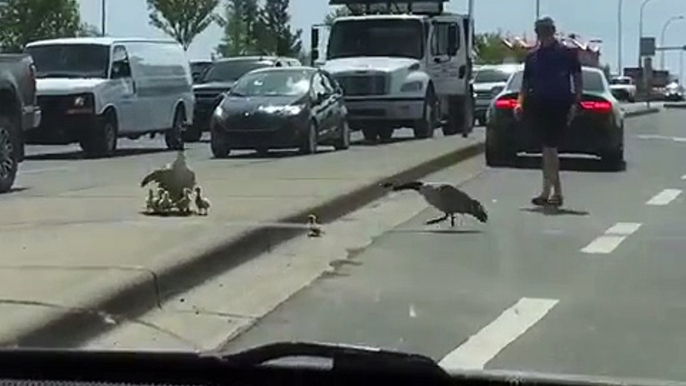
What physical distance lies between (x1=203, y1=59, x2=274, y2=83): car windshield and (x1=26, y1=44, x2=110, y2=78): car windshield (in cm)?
630

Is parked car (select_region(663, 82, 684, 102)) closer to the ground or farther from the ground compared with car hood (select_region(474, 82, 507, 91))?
closer to the ground

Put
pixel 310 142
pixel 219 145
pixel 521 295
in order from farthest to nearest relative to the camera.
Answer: pixel 219 145
pixel 310 142
pixel 521 295

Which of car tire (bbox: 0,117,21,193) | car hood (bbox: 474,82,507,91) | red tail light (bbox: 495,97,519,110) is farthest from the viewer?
car hood (bbox: 474,82,507,91)

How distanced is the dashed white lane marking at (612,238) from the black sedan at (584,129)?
4.84m

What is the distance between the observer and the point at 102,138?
2627cm

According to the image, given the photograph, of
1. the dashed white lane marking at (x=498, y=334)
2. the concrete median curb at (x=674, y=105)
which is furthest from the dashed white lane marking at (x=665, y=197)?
the concrete median curb at (x=674, y=105)

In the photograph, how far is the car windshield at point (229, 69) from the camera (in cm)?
3334

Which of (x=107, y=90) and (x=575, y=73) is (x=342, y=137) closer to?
(x=107, y=90)

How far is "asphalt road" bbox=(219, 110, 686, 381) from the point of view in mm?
8102

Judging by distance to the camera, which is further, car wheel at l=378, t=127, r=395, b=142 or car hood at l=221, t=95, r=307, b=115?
car wheel at l=378, t=127, r=395, b=142

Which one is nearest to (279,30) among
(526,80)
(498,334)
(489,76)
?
(489,76)

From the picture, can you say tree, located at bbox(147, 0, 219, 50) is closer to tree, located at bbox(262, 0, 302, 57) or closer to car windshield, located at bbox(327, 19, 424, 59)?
tree, located at bbox(262, 0, 302, 57)

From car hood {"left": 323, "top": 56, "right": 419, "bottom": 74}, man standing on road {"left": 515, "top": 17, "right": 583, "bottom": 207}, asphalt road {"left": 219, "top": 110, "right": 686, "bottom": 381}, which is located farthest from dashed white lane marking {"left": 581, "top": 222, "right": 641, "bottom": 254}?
car hood {"left": 323, "top": 56, "right": 419, "bottom": 74}

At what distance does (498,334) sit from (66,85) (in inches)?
729
